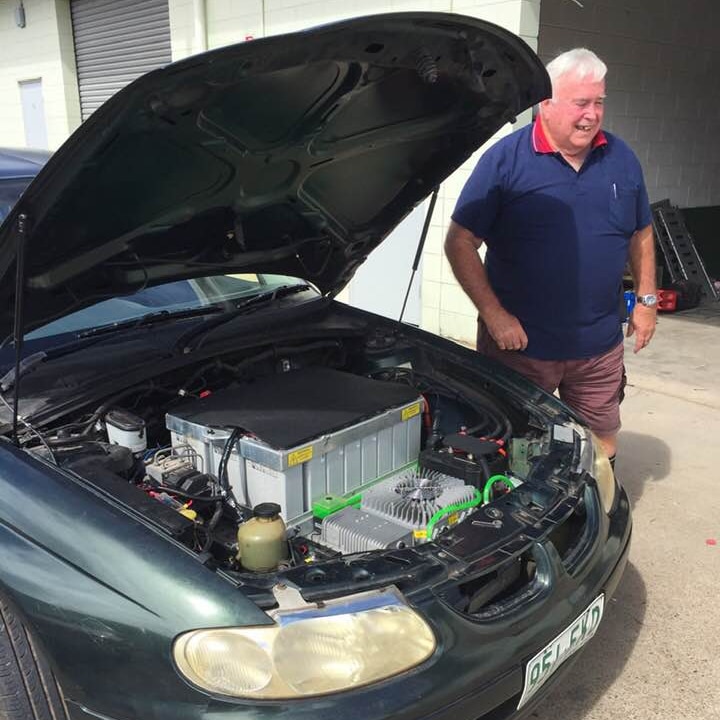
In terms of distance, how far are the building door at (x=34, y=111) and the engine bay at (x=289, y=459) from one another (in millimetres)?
10724

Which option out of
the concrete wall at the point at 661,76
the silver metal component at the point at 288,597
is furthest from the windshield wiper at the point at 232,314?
the concrete wall at the point at 661,76

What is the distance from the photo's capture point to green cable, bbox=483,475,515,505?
226 centimetres

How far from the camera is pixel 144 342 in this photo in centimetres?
251

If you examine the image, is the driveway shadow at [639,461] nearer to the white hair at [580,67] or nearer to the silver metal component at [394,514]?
the silver metal component at [394,514]

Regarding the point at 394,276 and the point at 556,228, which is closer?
the point at 556,228

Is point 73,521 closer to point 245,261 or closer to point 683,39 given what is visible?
→ point 245,261

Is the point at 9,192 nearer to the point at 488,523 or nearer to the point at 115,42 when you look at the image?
the point at 488,523

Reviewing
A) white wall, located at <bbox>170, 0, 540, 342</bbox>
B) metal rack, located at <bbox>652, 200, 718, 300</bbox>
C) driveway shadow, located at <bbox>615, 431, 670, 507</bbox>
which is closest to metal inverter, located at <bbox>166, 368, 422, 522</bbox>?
driveway shadow, located at <bbox>615, 431, 670, 507</bbox>

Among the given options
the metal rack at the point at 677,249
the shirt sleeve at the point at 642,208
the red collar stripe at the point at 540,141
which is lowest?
the metal rack at the point at 677,249

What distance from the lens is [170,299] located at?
2828mm

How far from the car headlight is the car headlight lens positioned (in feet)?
3.03

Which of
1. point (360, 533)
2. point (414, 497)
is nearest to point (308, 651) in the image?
point (360, 533)

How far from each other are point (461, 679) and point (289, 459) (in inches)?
29.6

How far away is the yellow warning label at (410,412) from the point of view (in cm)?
245
